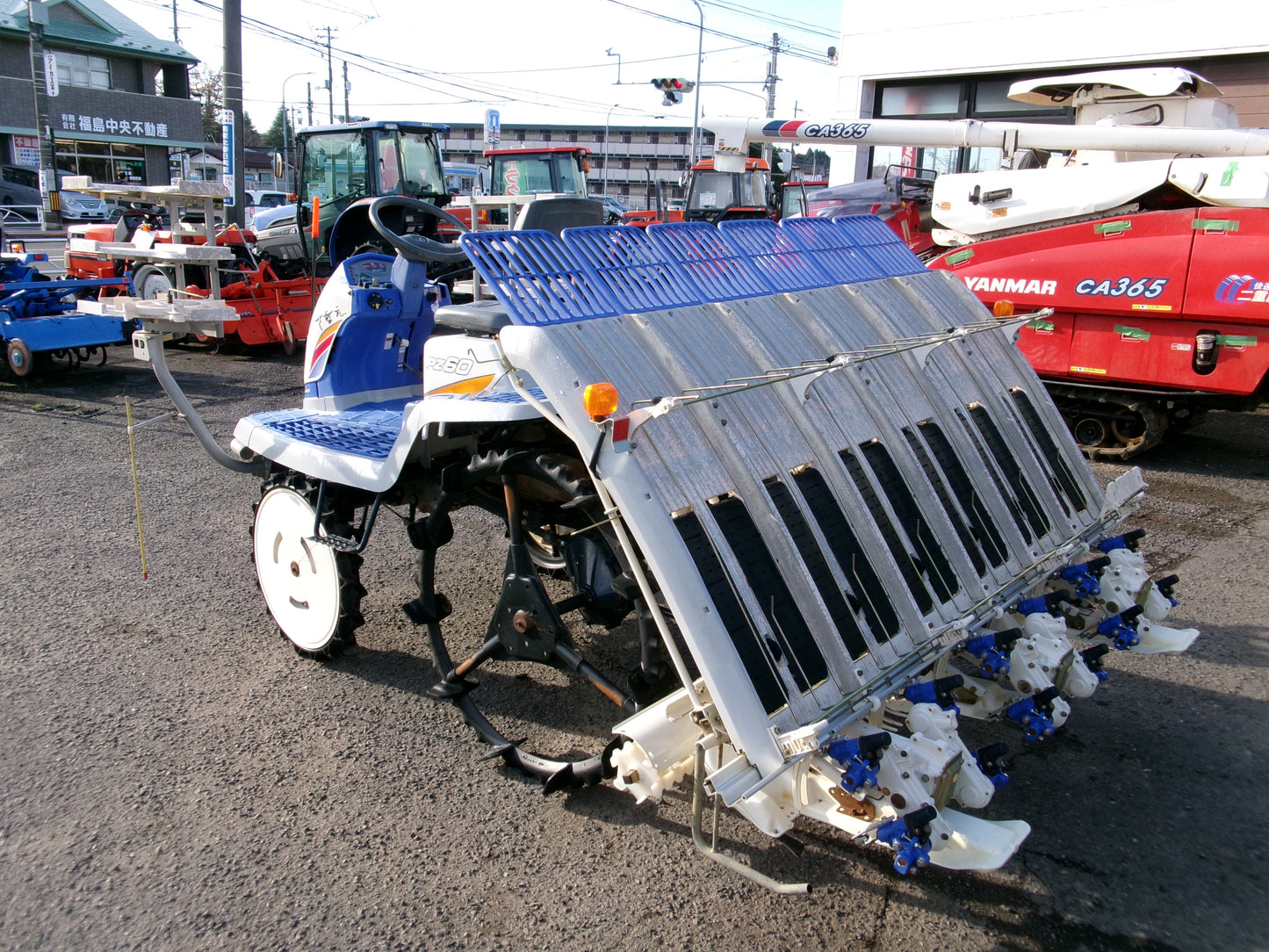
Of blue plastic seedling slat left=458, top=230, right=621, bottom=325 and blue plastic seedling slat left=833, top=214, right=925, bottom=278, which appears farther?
blue plastic seedling slat left=833, top=214, right=925, bottom=278

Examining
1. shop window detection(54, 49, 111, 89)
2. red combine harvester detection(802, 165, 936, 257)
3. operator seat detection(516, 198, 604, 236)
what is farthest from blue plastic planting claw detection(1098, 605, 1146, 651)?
shop window detection(54, 49, 111, 89)

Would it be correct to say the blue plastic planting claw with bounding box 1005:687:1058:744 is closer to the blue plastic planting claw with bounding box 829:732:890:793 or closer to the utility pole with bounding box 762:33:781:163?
the blue plastic planting claw with bounding box 829:732:890:793

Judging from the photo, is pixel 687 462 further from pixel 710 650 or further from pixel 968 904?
pixel 968 904

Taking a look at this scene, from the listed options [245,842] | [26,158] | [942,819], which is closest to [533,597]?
[245,842]

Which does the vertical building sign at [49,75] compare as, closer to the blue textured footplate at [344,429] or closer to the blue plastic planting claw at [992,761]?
the blue textured footplate at [344,429]

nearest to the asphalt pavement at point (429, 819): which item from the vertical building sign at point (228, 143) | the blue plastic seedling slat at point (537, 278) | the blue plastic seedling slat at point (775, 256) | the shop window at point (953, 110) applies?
the blue plastic seedling slat at point (537, 278)

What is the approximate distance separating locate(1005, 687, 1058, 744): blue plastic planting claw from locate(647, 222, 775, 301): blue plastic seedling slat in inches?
67.0

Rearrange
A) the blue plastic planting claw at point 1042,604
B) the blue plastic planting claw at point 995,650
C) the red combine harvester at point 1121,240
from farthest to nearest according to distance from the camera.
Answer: the red combine harvester at point 1121,240 → the blue plastic planting claw at point 1042,604 → the blue plastic planting claw at point 995,650

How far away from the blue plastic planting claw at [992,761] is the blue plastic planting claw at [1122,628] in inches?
42.9

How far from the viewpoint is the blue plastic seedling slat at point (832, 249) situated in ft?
13.6

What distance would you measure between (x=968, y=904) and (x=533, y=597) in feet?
5.36

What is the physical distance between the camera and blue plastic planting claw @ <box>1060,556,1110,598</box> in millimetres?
3627

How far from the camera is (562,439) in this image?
353 cm

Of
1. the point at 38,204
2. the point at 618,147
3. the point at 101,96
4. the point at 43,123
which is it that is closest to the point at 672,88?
the point at 43,123
